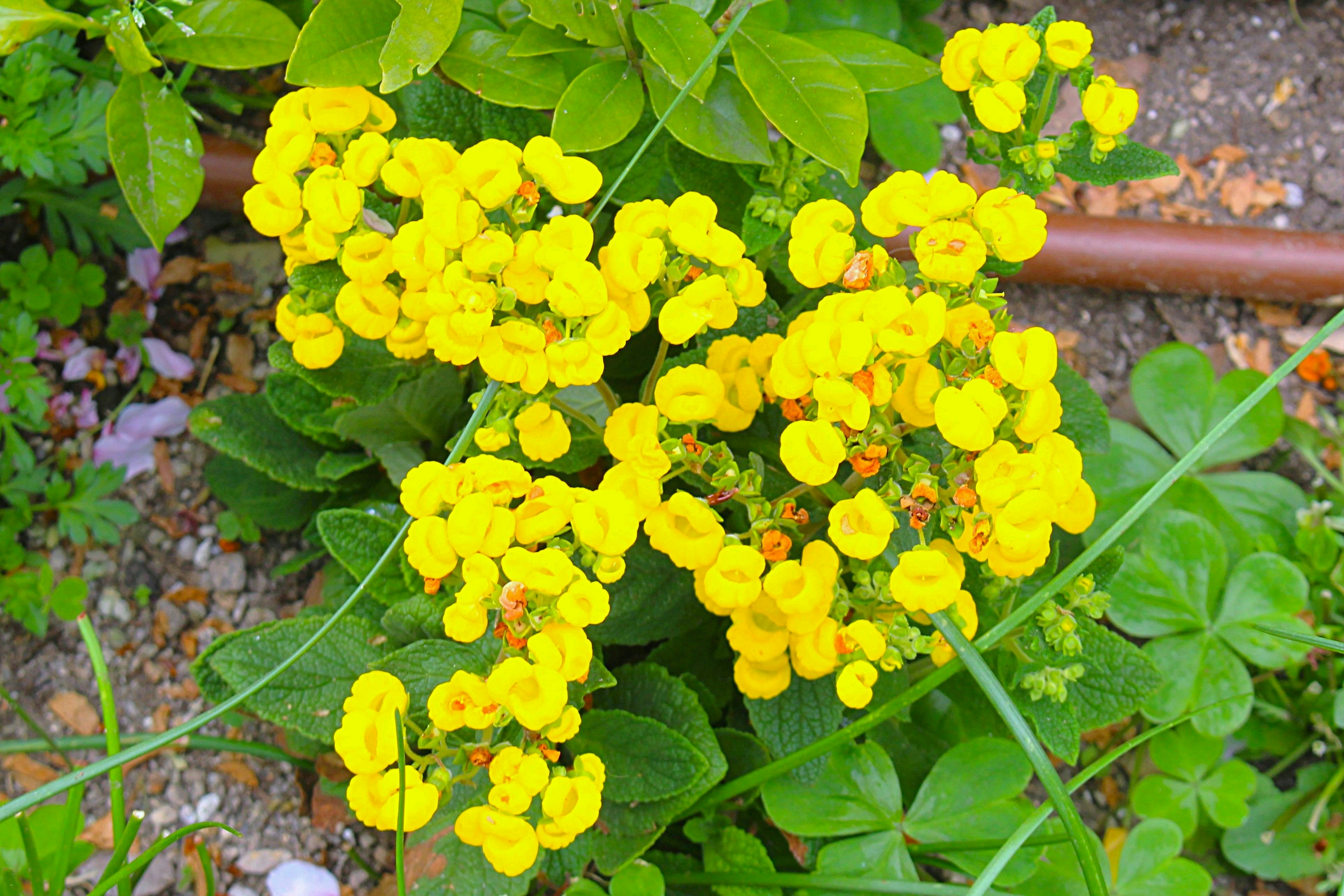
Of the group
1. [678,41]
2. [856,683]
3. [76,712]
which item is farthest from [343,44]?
[76,712]

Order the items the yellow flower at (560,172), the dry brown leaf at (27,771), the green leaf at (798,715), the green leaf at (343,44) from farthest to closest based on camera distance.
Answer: the dry brown leaf at (27,771) < the green leaf at (798,715) < the green leaf at (343,44) < the yellow flower at (560,172)

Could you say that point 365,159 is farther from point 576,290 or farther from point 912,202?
point 912,202

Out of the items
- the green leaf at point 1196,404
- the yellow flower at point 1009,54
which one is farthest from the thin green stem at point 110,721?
the green leaf at point 1196,404

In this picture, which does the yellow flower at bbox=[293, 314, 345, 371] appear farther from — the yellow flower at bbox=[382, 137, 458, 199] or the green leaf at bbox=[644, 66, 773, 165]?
the green leaf at bbox=[644, 66, 773, 165]

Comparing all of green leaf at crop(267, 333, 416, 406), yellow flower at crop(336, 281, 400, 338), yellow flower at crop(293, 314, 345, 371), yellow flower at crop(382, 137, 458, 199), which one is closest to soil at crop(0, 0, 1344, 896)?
green leaf at crop(267, 333, 416, 406)

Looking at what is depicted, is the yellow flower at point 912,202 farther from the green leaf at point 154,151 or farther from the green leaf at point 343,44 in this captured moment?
Result: the green leaf at point 154,151

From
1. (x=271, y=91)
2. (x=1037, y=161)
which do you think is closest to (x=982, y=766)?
(x=1037, y=161)
